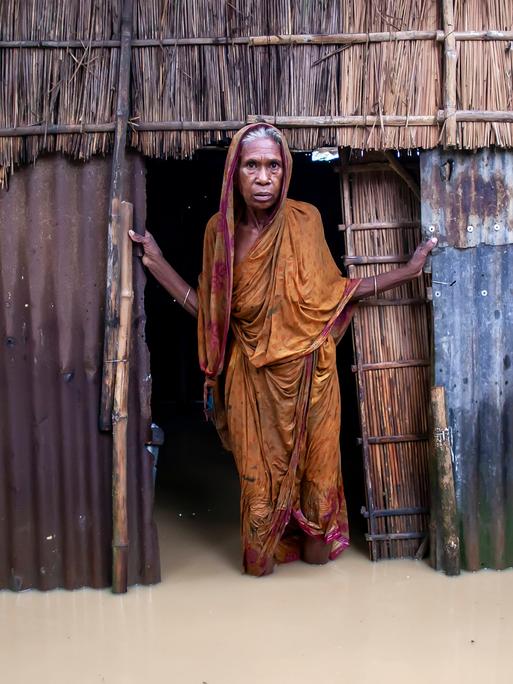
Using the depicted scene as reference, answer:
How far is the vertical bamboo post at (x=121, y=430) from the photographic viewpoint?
3549mm

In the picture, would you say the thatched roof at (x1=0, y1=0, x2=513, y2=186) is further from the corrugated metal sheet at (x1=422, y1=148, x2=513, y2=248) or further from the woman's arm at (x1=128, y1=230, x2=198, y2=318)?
the woman's arm at (x1=128, y1=230, x2=198, y2=318)

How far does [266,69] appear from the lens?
143 inches

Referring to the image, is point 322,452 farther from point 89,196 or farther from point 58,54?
point 58,54

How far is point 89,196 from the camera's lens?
3570mm

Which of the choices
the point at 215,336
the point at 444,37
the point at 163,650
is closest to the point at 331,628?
the point at 163,650

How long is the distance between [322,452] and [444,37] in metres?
2.20

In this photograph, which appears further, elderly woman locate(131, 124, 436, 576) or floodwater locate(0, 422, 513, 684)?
elderly woman locate(131, 124, 436, 576)

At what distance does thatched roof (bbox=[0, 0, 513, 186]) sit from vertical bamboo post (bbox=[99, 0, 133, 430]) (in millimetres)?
63

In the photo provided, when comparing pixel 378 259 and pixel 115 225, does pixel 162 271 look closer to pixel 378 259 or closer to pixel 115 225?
pixel 115 225

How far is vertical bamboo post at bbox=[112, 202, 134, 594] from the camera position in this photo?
3549mm

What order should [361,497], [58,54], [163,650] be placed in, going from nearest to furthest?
[163,650] < [58,54] < [361,497]

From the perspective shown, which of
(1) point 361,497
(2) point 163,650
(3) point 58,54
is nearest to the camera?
(2) point 163,650

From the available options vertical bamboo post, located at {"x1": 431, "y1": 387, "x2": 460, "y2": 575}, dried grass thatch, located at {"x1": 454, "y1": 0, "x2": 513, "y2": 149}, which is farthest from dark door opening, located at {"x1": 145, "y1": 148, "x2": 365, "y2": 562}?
dried grass thatch, located at {"x1": 454, "y1": 0, "x2": 513, "y2": 149}

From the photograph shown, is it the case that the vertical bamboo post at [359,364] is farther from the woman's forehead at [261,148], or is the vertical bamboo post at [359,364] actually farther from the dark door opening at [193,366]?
the woman's forehead at [261,148]
